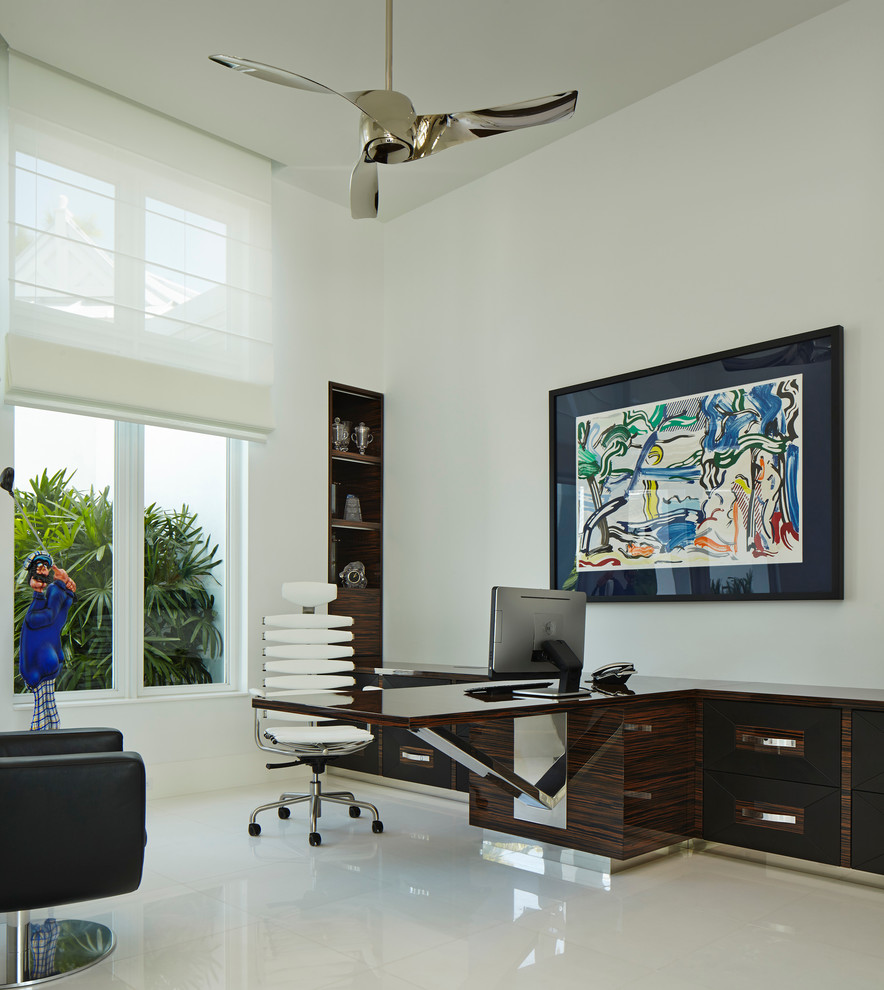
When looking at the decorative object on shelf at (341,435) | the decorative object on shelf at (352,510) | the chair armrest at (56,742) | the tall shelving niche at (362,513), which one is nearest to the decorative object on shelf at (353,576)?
the tall shelving niche at (362,513)

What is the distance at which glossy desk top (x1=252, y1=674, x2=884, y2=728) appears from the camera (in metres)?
2.88

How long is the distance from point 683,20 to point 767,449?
2.13m

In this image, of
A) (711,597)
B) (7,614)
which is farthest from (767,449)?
(7,614)

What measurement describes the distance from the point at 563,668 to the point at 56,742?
6.22 ft

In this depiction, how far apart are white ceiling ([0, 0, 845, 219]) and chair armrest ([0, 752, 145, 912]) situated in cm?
355

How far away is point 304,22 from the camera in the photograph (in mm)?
4344

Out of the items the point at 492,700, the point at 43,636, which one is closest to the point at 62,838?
the point at 492,700

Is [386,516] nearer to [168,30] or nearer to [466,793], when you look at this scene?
[466,793]

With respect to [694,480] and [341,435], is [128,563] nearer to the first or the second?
[341,435]

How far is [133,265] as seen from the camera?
5.12 meters

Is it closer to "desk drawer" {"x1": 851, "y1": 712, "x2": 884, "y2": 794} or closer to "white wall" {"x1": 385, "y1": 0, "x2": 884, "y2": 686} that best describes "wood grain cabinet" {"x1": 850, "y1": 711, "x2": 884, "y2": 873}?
"desk drawer" {"x1": 851, "y1": 712, "x2": 884, "y2": 794}

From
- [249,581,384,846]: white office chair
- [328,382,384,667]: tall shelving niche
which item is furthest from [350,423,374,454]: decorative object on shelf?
[249,581,384,846]: white office chair

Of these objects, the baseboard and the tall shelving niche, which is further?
the tall shelving niche

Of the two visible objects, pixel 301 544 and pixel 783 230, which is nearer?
pixel 783 230
